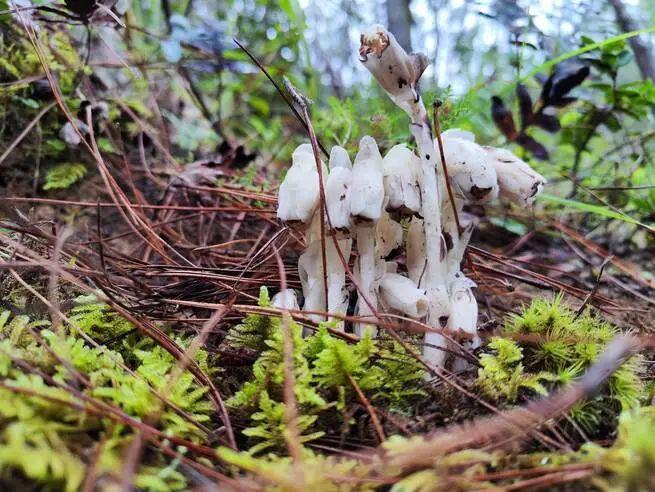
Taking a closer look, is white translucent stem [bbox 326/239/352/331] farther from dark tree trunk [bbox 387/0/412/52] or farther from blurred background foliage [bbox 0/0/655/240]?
dark tree trunk [bbox 387/0/412/52]

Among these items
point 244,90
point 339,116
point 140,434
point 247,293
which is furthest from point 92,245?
point 244,90

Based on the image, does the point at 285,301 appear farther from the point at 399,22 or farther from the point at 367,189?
the point at 399,22

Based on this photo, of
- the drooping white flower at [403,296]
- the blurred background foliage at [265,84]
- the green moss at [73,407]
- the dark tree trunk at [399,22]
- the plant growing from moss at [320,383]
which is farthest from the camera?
the dark tree trunk at [399,22]

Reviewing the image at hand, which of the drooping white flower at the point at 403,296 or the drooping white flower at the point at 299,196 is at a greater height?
the drooping white flower at the point at 299,196

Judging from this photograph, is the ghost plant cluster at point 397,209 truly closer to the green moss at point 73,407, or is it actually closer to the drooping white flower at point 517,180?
the drooping white flower at point 517,180

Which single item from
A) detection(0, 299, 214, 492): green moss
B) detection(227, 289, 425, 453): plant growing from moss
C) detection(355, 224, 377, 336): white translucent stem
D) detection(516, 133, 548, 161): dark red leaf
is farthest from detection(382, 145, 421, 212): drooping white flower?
detection(516, 133, 548, 161): dark red leaf

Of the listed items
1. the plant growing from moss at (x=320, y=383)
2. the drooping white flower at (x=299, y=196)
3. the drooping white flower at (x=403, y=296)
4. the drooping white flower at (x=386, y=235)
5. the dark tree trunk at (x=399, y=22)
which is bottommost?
the plant growing from moss at (x=320, y=383)

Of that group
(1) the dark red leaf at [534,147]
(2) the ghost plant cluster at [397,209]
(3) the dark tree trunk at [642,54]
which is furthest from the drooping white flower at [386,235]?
(3) the dark tree trunk at [642,54]
